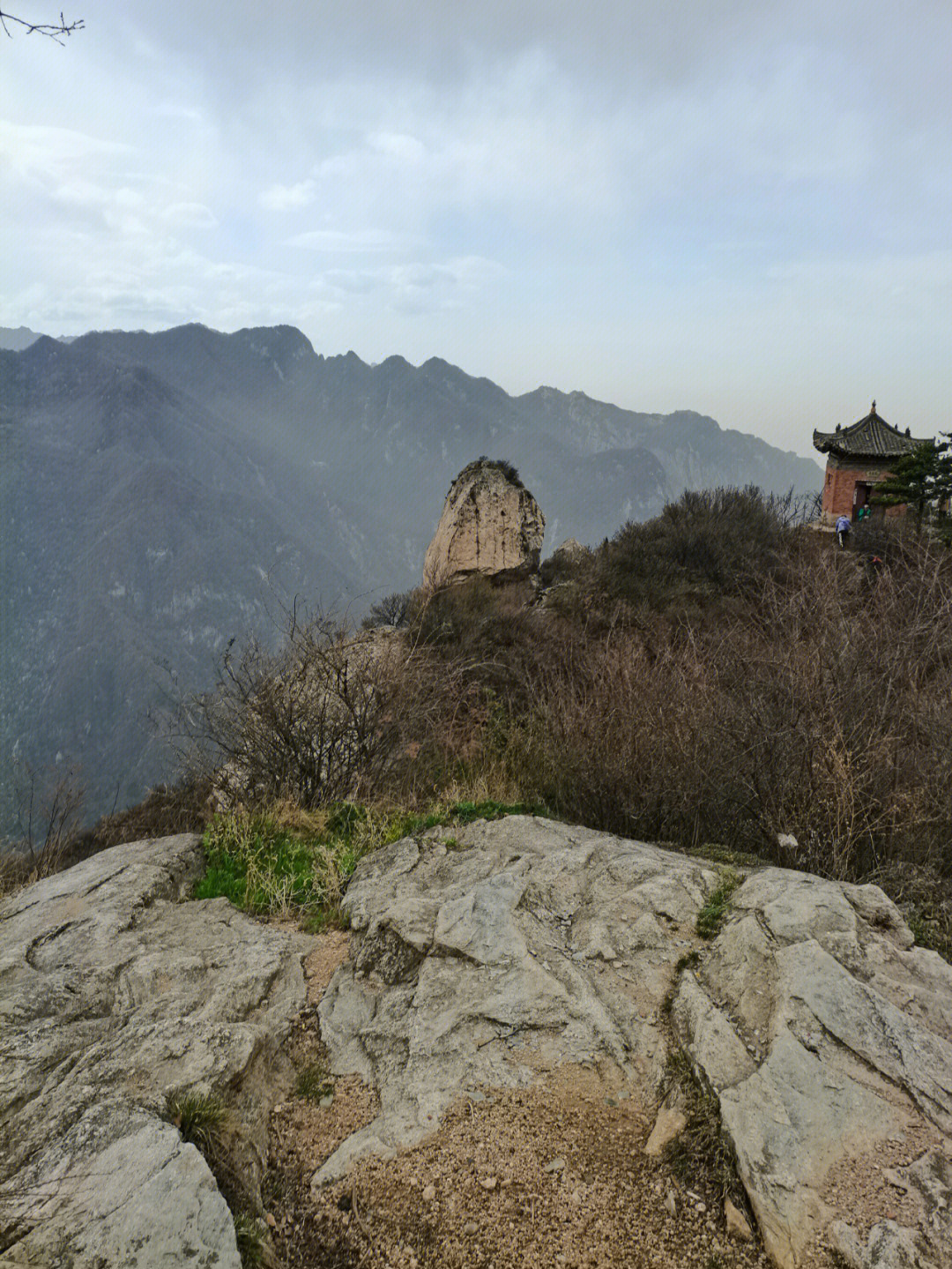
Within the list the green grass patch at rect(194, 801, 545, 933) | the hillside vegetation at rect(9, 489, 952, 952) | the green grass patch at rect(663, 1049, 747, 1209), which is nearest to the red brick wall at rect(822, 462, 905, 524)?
the hillside vegetation at rect(9, 489, 952, 952)

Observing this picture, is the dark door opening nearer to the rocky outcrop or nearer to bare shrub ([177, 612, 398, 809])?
the rocky outcrop

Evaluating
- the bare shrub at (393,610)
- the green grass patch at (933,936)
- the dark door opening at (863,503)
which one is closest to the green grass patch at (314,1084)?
the green grass patch at (933,936)

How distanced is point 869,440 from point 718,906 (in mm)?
23817

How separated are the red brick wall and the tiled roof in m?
0.49

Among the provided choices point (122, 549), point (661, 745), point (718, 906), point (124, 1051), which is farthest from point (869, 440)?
point (122, 549)

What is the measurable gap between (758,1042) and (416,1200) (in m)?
1.46

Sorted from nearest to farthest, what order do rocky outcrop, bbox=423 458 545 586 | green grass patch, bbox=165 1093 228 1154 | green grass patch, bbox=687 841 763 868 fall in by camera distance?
1. green grass patch, bbox=165 1093 228 1154
2. green grass patch, bbox=687 841 763 868
3. rocky outcrop, bbox=423 458 545 586

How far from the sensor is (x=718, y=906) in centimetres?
384

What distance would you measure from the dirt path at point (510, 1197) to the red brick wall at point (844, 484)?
939 inches

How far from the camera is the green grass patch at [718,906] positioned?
369 cm

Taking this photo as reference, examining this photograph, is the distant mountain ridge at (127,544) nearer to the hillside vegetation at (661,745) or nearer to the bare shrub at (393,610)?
the bare shrub at (393,610)

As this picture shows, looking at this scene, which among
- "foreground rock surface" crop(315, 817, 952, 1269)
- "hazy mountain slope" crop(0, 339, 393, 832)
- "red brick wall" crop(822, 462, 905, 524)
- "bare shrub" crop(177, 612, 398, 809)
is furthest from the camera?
"hazy mountain slope" crop(0, 339, 393, 832)

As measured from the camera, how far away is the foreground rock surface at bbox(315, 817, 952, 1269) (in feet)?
7.57

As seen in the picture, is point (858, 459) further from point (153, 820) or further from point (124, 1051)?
point (124, 1051)
